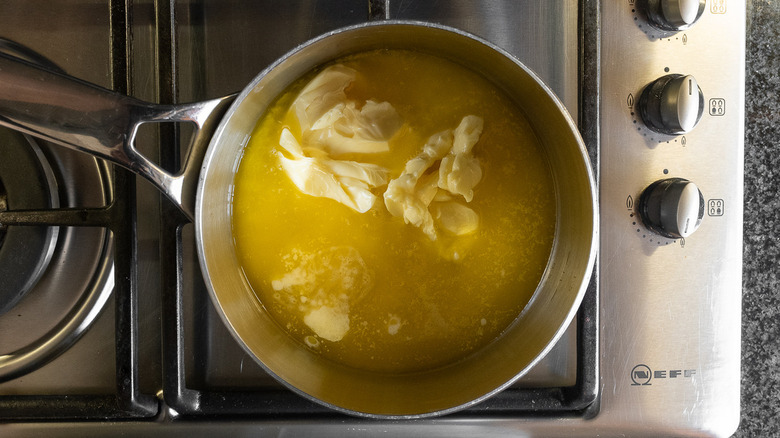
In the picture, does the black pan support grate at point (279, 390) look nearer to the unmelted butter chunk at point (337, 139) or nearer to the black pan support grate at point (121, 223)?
the black pan support grate at point (121, 223)

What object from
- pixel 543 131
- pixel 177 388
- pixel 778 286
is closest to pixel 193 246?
pixel 177 388

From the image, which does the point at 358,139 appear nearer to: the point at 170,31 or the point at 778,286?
the point at 170,31

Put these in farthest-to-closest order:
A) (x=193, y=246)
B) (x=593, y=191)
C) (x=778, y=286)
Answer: (x=778, y=286)
(x=193, y=246)
(x=593, y=191)

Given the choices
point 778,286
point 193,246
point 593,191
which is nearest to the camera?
point 593,191

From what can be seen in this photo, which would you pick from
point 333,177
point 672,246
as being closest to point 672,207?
point 672,246

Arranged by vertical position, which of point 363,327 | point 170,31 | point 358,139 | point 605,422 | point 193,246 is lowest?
point 605,422

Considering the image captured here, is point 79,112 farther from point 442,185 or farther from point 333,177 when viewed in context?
point 442,185

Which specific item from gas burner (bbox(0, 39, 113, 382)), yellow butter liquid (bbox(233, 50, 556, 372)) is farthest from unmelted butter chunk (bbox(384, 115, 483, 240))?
gas burner (bbox(0, 39, 113, 382))
